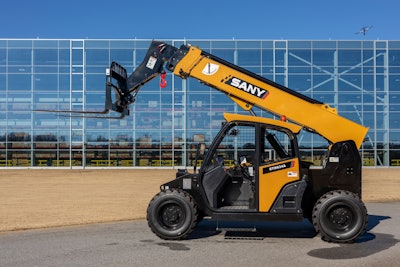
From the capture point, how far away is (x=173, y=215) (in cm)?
855

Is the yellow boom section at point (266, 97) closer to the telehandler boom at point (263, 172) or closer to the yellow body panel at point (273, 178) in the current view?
the telehandler boom at point (263, 172)

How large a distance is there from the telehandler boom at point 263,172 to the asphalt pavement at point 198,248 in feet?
1.52

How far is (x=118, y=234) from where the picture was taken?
9188mm

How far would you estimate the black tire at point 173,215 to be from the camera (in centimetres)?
842

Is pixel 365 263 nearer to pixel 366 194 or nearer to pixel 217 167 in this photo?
pixel 217 167

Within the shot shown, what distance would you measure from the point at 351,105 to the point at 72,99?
26.3 metres

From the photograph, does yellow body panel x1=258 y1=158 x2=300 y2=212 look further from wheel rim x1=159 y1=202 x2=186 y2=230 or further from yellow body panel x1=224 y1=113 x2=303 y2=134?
wheel rim x1=159 y1=202 x2=186 y2=230

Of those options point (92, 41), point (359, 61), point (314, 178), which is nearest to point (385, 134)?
point (359, 61)

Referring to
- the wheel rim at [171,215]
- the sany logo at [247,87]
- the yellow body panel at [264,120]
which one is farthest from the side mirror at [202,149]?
the sany logo at [247,87]

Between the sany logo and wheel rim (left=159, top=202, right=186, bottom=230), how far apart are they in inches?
112

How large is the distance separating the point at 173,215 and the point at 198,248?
0.96 m

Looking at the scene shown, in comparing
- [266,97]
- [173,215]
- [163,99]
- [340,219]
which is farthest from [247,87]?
[163,99]

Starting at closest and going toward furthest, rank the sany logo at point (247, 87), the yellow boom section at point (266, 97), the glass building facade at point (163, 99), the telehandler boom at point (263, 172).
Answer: the telehandler boom at point (263, 172)
the yellow boom section at point (266, 97)
the sany logo at point (247, 87)
the glass building facade at point (163, 99)

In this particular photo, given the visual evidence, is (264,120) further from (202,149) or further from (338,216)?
(338,216)
